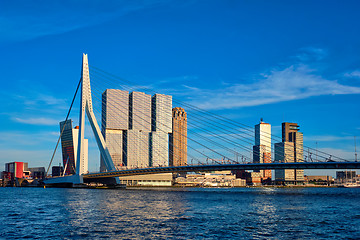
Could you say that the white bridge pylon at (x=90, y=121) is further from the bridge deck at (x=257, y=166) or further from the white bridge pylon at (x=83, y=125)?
the bridge deck at (x=257, y=166)

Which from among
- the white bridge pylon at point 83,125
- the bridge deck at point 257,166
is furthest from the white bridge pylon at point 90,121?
the bridge deck at point 257,166

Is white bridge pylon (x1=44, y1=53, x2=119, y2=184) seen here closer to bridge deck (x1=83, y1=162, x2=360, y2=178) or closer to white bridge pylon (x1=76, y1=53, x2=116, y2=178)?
white bridge pylon (x1=76, y1=53, x2=116, y2=178)

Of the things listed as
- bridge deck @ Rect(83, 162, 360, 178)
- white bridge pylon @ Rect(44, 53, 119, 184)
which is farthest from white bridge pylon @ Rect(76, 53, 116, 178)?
bridge deck @ Rect(83, 162, 360, 178)

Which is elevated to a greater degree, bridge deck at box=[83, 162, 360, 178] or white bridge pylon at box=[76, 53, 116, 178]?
white bridge pylon at box=[76, 53, 116, 178]

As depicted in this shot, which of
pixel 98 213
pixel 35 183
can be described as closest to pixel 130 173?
pixel 98 213

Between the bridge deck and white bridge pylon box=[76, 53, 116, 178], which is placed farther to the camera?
white bridge pylon box=[76, 53, 116, 178]

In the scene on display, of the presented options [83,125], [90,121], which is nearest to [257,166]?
[90,121]

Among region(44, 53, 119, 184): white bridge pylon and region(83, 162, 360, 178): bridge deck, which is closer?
region(83, 162, 360, 178): bridge deck

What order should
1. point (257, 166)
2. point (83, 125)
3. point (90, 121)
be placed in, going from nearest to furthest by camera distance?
point (257, 166)
point (90, 121)
point (83, 125)

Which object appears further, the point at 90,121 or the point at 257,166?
the point at 90,121

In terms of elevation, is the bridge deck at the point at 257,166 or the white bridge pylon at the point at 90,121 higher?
the white bridge pylon at the point at 90,121

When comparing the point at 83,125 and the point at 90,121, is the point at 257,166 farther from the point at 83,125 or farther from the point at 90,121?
the point at 83,125

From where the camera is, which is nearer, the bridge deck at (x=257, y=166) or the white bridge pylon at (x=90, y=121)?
the bridge deck at (x=257, y=166)

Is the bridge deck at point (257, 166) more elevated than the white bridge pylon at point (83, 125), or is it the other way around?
the white bridge pylon at point (83, 125)
